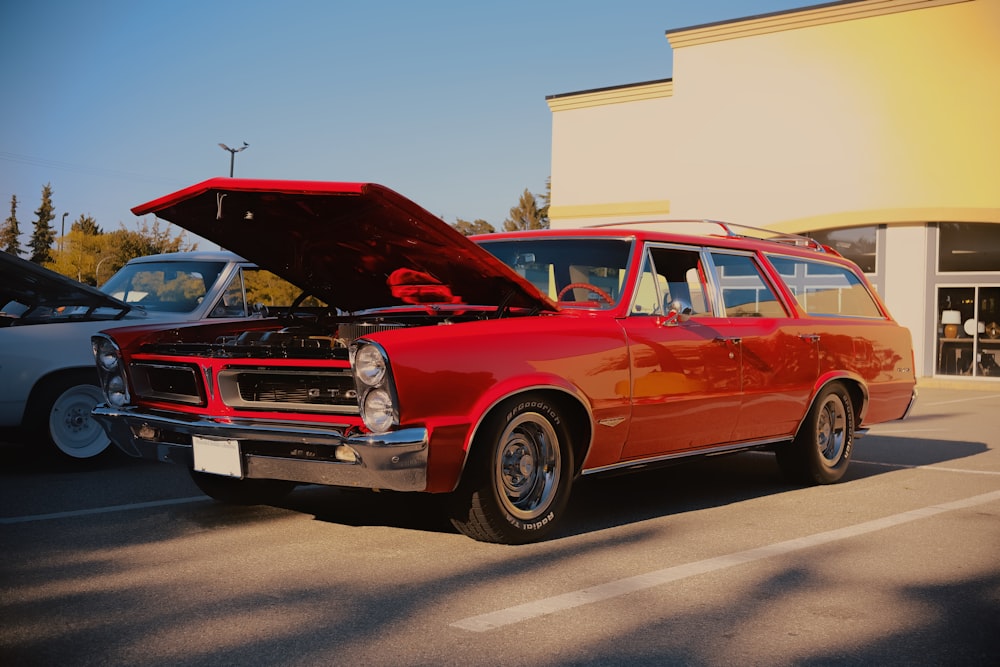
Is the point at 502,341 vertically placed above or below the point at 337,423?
above

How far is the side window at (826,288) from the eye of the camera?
7.39m

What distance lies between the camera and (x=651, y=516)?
20.1 ft

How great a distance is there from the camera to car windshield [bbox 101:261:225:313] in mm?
8570

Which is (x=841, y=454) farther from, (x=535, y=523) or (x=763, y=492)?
(x=535, y=523)

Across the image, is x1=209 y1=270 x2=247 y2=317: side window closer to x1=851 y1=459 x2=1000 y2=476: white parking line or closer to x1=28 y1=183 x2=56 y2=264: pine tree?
x1=851 y1=459 x2=1000 y2=476: white parking line

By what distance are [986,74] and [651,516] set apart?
2189cm

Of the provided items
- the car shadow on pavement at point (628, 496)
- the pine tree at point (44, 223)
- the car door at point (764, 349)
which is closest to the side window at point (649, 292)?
the car door at point (764, 349)

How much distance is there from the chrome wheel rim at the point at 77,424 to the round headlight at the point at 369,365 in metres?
3.85

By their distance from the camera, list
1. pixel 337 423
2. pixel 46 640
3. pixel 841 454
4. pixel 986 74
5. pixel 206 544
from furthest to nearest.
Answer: pixel 986 74
pixel 841 454
pixel 206 544
pixel 337 423
pixel 46 640

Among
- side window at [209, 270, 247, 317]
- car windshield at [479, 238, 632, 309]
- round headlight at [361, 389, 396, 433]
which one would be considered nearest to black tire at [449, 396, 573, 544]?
round headlight at [361, 389, 396, 433]

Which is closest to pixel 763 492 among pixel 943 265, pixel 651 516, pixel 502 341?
pixel 651 516

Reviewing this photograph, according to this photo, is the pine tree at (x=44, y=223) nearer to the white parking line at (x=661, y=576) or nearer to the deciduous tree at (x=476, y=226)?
the deciduous tree at (x=476, y=226)

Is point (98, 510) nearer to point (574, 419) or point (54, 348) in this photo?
point (54, 348)

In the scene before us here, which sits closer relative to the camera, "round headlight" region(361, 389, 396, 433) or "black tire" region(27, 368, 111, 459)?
"round headlight" region(361, 389, 396, 433)
